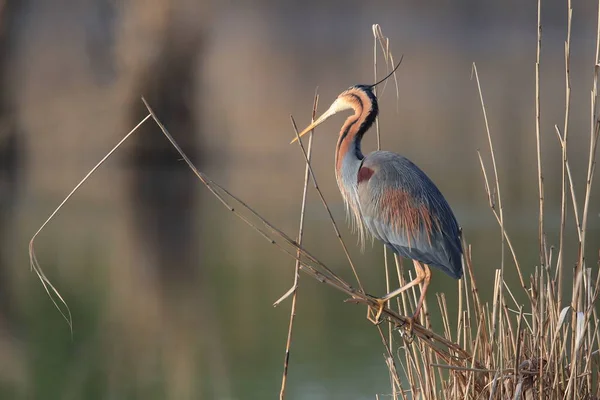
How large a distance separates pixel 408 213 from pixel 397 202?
0.04 metres

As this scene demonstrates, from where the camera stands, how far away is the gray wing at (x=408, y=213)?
241 centimetres

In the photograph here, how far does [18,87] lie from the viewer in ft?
54.3

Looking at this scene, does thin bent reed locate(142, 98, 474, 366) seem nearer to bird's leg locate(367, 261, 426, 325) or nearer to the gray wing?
bird's leg locate(367, 261, 426, 325)

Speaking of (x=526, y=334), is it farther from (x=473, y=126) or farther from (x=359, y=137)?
(x=473, y=126)

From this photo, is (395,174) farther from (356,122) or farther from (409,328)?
(409,328)

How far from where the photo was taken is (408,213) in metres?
2.46

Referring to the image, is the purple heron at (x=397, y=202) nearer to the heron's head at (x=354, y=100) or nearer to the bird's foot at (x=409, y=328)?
the heron's head at (x=354, y=100)

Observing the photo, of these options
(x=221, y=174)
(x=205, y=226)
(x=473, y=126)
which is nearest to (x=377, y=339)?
(x=205, y=226)

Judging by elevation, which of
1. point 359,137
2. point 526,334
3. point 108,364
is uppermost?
point 359,137

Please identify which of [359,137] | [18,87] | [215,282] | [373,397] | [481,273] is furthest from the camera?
[18,87]

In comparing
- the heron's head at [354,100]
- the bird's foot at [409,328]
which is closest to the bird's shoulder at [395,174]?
the heron's head at [354,100]

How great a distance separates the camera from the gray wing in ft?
7.90

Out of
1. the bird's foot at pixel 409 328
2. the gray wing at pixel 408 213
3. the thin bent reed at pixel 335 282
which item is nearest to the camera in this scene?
the thin bent reed at pixel 335 282

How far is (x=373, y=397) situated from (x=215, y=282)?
2.80 m
